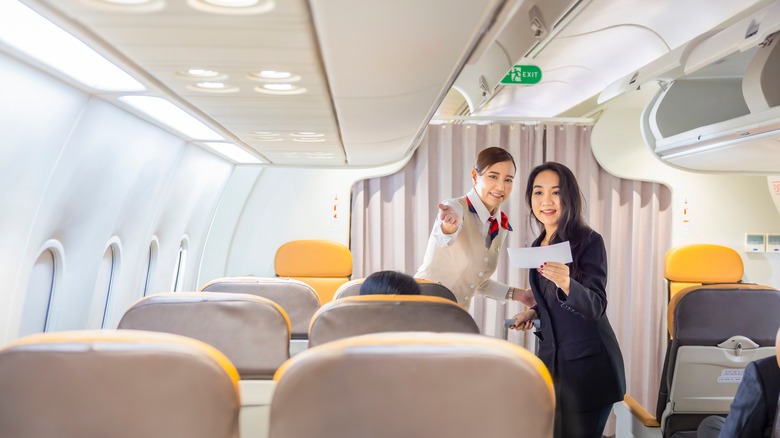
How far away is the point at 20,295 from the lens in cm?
286

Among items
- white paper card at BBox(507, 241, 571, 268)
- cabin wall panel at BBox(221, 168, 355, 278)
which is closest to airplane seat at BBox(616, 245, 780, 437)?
white paper card at BBox(507, 241, 571, 268)

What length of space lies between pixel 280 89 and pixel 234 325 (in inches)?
37.1

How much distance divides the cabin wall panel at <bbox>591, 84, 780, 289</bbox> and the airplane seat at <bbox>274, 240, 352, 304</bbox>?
2.88m

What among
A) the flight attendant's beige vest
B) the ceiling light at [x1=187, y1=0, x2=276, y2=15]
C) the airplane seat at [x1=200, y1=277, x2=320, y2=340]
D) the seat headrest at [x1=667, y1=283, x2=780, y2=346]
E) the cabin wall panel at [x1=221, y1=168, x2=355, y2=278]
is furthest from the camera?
the cabin wall panel at [x1=221, y1=168, x2=355, y2=278]

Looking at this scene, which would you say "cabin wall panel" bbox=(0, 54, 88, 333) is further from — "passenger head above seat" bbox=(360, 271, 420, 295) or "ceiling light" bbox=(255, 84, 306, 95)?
"passenger head above seat" bbox=(360, 271, 420, 295)

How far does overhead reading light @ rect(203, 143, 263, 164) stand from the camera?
15.5 feet

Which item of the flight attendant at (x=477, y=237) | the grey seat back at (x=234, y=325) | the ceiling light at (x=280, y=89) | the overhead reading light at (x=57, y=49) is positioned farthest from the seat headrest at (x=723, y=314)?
the overhead reading light at (x=57, y=49)

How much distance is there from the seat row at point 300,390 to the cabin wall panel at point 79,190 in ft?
4.94

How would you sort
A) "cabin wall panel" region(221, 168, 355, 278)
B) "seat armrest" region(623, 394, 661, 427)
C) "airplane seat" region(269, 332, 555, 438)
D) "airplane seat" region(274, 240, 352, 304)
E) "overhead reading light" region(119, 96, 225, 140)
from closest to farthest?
"airplane seat" region(269, 332, 555, 438) → "overhead reading light" region(119, 96, 225, 140) → "seat armrest" region(623, 394, 661, 427) → "airplane seat" region(274, 240, 352, 304) → "cabin wall panel" region(221, 168, 355, 278)

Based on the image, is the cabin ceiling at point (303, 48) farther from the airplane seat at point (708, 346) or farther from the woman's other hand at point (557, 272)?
the airplane seat at point (708, 346)

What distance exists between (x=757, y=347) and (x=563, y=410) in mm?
1460

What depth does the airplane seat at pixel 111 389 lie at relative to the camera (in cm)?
126

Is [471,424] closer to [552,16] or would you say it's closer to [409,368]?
[409,368]

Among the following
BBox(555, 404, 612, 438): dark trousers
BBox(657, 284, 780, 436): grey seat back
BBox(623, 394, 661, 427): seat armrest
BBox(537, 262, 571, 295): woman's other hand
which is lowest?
BBox(623, 394, 661, 427): seat armrest
